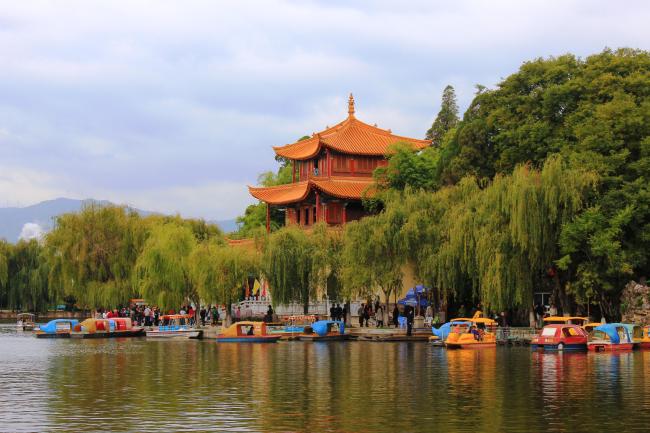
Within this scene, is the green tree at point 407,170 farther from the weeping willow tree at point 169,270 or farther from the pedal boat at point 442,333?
the pedal boat at point 442,333

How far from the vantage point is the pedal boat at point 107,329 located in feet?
169

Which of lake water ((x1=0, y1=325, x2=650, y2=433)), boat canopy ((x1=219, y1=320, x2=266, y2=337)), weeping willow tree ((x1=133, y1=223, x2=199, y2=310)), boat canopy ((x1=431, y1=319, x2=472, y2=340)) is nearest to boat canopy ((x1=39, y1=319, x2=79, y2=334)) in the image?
weeping willow tree ((x1=133, y1=223, x2=199, y2=310))

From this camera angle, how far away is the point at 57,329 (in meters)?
53.2

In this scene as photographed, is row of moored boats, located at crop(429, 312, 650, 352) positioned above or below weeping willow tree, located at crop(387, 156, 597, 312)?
below

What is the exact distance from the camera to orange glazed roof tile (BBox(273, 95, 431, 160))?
6806cm

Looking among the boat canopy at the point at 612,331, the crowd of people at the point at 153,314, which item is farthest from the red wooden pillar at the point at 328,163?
the boat canopy at the point at 612,331

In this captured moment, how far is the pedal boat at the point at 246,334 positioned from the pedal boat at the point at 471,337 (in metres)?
9.02

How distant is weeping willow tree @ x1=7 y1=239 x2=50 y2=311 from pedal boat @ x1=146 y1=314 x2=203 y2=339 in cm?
2516

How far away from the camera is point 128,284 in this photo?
2322 inches

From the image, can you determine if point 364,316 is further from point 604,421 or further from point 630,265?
point 604,421

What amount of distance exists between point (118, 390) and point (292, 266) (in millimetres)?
26656

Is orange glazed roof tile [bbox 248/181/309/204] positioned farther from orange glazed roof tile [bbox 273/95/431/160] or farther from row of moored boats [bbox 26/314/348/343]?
row of moored boats [bbox 26/314/348/343]

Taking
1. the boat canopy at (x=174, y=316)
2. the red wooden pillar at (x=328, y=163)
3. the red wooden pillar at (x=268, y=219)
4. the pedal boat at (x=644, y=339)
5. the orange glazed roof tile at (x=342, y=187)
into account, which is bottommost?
the pedal boat at (x=644, y=339)

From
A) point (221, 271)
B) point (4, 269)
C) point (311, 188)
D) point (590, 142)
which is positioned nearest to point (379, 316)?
point (221, 271)
